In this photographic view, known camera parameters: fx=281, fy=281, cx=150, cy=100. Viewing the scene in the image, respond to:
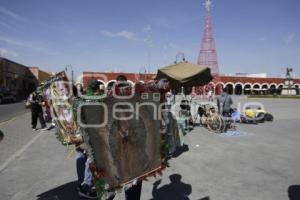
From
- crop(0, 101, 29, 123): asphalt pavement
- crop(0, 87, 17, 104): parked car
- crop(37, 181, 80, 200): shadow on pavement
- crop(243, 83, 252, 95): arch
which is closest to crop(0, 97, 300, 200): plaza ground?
crop(37, 181, 80, 200): shadow on pavement

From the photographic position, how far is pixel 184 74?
10617 mm

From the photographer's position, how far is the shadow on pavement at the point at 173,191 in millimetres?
4824

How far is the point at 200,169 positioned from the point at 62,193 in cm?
301

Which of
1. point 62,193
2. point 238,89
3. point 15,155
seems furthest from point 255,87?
point 62,193

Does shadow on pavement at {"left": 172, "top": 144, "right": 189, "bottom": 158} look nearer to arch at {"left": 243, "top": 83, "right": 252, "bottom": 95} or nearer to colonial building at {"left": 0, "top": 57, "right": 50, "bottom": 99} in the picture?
colonial building at {"left": 0, "top": 57, "right": 50, "bottom": 99}

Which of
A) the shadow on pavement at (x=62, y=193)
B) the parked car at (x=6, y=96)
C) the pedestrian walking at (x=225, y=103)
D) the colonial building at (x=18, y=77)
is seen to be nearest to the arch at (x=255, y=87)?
the colonial building at (x=18, y=77)

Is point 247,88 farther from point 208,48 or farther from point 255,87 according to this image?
point 208,48

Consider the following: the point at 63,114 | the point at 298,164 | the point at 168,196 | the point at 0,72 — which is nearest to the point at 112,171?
the point at 63,114

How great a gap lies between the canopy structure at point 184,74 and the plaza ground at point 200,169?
2119mm

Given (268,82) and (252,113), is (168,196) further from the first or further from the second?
(268,82)

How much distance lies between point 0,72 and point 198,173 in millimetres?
45853

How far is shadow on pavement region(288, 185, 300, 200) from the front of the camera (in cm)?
475

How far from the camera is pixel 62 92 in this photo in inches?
161

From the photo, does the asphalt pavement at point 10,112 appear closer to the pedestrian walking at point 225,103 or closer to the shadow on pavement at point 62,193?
the pedestrian walking at point 225,103
